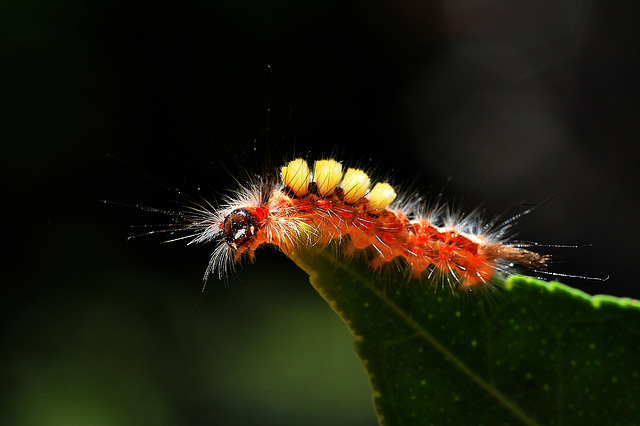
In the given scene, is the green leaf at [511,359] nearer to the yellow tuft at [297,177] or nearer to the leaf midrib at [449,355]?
the leaf midrib at [449,355]

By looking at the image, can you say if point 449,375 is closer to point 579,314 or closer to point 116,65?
point 579,314

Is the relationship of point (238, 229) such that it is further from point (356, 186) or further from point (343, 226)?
point (356, 186)

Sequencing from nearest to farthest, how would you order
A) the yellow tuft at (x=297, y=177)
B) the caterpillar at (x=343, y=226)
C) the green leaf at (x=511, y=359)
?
the green leaf at (x=511, y=359), the caterpillar at (x=343, y=226), the yellow tuft at (x=297, y=177)

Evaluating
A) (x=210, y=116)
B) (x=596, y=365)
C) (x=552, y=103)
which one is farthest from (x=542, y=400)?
(x=552, y=103)

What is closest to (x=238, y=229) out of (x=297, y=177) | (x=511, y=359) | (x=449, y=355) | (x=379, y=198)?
(x=297, y=177)

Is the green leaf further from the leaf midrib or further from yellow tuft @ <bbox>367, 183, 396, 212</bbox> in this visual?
yellow tuft @ <bbox>367, 183, 396, 212</bbox>

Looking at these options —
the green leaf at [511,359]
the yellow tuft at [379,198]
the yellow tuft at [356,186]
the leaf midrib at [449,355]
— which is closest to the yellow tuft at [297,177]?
the yellow tuft at [356,186]

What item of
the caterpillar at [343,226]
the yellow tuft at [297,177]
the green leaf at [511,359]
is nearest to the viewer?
the green leaf at [511,359]
